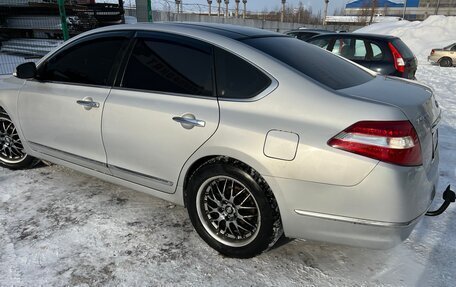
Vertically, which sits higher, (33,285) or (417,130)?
(417,130)

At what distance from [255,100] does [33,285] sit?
186 cm

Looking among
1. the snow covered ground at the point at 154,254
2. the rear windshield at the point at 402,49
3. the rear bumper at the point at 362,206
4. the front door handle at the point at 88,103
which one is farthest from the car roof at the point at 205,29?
the rear windshield at the point at 402,49

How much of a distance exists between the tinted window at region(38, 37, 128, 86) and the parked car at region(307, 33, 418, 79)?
5.37 meters

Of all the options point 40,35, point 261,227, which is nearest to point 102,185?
point 261,227

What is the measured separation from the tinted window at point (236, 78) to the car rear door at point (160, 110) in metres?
0.07

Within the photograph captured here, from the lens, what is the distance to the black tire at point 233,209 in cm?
239

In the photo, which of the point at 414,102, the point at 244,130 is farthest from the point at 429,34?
the point at 244,130

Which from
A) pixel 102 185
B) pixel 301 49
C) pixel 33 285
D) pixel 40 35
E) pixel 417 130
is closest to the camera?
pixel 417 130

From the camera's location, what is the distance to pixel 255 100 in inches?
93.6

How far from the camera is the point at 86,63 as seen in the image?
10.7ft

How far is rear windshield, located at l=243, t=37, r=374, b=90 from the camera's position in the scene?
249 cm

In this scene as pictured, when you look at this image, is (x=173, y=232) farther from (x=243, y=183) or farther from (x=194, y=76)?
(x=194, y=76)

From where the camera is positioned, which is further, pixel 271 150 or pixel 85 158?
pixel 85 158

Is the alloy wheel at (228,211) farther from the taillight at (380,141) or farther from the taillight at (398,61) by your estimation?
the taillight at (398,61)
